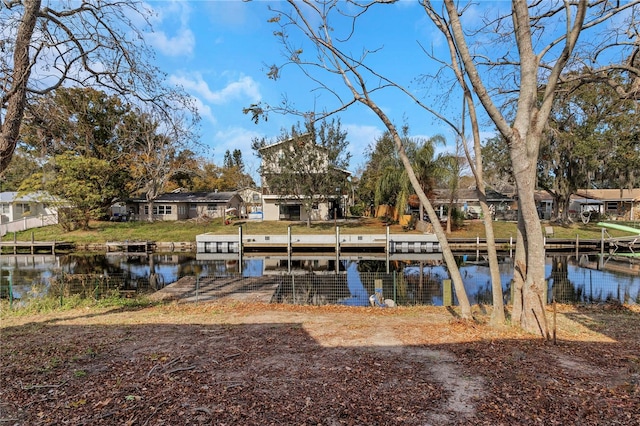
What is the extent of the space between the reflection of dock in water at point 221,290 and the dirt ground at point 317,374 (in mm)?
3856

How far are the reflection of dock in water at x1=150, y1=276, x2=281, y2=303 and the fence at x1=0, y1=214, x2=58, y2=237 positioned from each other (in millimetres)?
26062

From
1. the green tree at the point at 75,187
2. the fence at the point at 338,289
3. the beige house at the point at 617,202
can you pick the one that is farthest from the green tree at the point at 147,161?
the beige house at the point at 617,202

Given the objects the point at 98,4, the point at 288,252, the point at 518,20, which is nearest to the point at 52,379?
the point at 98,4

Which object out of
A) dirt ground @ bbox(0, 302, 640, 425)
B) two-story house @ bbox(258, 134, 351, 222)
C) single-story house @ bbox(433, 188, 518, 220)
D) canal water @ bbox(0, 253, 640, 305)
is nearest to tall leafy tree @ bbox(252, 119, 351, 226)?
two-story house @ bbox(258, 134, 351, 222)

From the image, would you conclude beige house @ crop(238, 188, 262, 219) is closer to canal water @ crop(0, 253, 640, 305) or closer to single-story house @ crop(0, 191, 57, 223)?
single-story house @ crop(0, 191, 57, 223)

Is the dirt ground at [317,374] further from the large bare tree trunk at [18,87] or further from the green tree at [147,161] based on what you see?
the green tree at [147,161]

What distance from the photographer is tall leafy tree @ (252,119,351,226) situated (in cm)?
3075

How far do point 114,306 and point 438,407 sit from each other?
8148mm

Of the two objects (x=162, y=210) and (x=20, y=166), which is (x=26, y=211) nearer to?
(x=162, y=210)

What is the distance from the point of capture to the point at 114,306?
8914mm

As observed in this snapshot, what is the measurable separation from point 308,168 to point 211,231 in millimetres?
9631

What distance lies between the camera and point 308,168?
31.0m

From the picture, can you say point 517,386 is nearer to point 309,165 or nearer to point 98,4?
point 98,4

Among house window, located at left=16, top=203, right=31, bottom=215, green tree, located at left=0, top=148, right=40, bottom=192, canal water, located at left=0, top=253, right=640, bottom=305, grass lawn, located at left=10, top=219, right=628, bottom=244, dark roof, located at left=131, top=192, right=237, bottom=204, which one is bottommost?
canal water, located at left=0, top=253, right=640, bottom=305
